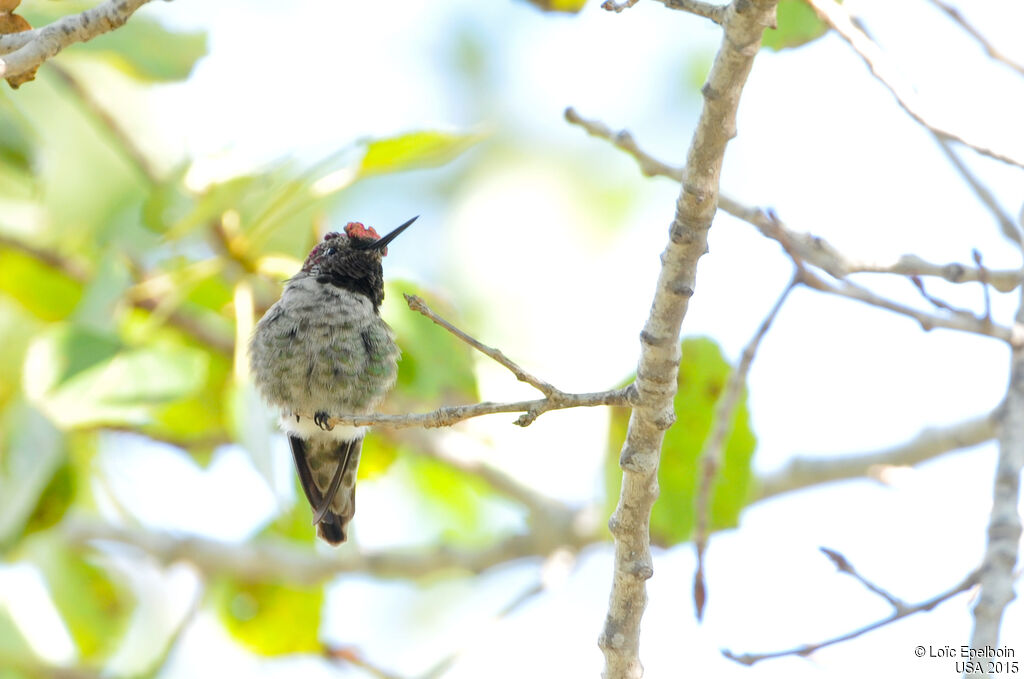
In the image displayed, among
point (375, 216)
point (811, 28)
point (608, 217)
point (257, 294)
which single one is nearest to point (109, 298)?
point (257, 294)

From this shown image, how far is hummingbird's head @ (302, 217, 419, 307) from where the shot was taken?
4172 millimetres

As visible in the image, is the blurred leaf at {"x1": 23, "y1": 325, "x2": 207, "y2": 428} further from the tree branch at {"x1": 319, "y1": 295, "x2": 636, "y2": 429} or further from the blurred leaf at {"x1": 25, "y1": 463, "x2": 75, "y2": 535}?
the tree branch at {"x1": 319, "y1": 295, "x2": 636, "y2": 429}

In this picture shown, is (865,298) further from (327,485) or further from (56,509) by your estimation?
(56,509)

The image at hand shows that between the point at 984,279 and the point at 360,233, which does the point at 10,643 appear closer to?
the point at 360,233

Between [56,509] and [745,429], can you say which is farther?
[56,509]

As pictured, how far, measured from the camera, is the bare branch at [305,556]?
4.65 m

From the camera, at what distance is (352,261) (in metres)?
4.26

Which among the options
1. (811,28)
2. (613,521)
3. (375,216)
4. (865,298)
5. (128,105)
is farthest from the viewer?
(375,216)

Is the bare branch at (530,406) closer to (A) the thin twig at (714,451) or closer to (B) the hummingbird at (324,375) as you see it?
(A) the thin twig at (714,451)

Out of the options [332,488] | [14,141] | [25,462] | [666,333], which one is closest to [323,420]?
[332,488]

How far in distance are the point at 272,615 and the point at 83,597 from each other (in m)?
0.89

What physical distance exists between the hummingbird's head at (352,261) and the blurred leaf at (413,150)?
33 centimetres

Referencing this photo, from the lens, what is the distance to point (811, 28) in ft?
9.81

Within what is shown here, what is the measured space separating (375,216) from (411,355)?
3790 millimetres
